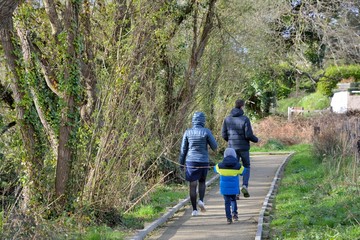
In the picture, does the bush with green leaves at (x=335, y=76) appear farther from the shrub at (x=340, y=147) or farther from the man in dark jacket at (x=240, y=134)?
the man in dark jacket at (x=240, y=134)

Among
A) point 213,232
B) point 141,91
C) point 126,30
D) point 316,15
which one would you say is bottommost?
point 213,232

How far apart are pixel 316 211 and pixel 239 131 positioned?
2.91 m

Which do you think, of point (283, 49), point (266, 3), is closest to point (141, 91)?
point (266, 3)

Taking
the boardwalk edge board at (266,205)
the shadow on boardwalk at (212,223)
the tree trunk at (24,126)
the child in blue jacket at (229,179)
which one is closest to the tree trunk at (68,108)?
the tree trunk at (24,126)

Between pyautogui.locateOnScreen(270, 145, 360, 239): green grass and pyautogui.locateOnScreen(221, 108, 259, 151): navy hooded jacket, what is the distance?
56.6 inches

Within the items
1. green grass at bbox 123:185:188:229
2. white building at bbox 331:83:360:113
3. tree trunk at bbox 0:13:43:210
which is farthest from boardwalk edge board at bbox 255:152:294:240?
white building at bbox 331:83:360:113

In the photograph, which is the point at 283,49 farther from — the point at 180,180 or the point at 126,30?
the point at 126,30

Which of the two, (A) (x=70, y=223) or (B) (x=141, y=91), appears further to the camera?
(B) (x=141, y=91)

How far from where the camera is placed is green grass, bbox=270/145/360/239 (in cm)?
933

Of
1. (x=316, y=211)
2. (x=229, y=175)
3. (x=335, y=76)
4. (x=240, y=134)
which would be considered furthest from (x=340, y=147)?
(x=335, y=76)

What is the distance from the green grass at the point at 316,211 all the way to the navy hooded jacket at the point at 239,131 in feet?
4.72

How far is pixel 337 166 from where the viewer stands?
50.5ft

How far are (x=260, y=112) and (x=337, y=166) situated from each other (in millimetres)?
28230

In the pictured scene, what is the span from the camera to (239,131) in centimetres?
1339
